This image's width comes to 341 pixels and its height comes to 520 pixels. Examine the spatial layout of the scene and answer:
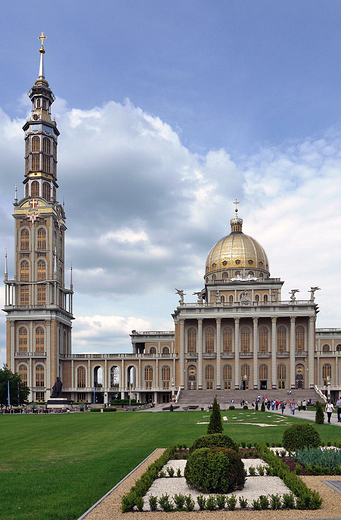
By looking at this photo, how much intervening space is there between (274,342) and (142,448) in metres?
77.9

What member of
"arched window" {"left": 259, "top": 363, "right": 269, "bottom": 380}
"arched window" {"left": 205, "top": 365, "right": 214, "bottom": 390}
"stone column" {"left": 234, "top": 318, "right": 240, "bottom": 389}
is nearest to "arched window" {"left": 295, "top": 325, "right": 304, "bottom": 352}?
"arched window" {"left": 259, "top": 363, "right": 269, "bottom": 380}

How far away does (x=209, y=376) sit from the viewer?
329 ft

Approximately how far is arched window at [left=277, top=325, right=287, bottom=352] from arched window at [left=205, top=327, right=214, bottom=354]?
12504 millimetres

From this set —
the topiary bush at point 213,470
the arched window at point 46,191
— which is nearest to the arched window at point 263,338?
the arched window at point 46,191

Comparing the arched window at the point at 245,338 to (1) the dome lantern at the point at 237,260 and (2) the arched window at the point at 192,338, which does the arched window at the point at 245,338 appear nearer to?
(2) the arched window at the point at 192,338

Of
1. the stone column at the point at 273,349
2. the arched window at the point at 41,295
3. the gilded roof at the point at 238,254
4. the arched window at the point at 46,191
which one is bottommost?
the stone column at the point at 273,349

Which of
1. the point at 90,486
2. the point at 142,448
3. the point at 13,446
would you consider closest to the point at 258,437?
the point at 142,448

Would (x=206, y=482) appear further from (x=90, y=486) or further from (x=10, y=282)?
(x=10, y=282)

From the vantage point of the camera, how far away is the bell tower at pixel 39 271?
99.9 meters

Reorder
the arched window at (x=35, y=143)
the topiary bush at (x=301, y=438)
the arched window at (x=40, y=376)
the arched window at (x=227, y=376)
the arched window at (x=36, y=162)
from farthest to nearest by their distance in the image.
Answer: the arched window at (x=35, y=143) → the arched window at (x=36, y=162) → the arched window at (x=227, y=376) → the arched window at (x=40, y=376) → the topiary bush at (x=301, y=438)

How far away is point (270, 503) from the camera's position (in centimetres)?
1302

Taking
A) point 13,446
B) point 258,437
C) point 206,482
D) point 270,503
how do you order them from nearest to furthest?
point 270,503 < point 206,482 < point 13,446 < point 258,437

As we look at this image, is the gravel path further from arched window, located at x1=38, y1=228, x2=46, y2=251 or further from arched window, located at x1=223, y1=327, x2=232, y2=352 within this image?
arched window, located at x1=38, y1=228, x2=46, y2=251

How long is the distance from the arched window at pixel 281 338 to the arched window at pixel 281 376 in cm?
306
